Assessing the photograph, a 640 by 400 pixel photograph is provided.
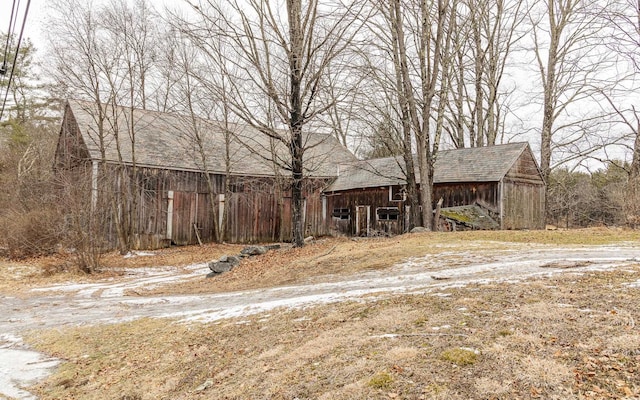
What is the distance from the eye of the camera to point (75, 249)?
46.1 ft

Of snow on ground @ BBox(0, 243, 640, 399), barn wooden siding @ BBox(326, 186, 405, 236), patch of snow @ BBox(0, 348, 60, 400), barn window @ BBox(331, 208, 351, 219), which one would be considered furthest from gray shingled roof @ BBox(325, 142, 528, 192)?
patch of snow @ BBox(0, 348, 60, 400)

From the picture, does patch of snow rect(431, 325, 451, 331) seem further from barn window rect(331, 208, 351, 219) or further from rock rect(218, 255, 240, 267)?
barn window rect(331, 208, 351, 219)

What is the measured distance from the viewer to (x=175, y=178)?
70.0ft

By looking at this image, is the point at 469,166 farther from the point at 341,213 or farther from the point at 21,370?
the point at 21,370

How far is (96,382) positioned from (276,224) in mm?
19554

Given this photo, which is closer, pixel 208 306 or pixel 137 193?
pixel 208 306

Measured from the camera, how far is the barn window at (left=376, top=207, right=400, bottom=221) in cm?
2222

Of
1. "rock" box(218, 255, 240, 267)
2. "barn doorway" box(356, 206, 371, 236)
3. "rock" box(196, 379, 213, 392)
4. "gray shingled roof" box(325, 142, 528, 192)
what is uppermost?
"gray shingled roof" box(325, 142, 528, 192)

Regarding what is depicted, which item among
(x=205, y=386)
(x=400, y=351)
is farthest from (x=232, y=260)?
(x=400, y=351)

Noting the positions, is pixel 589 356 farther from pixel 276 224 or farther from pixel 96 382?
pixel 276 224

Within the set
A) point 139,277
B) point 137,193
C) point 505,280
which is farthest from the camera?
point 137,193

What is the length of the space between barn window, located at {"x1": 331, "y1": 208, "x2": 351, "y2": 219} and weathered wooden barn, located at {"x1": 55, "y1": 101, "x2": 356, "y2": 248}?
99 centimetres

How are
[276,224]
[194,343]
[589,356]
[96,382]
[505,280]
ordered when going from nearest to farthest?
[589,356], [96,382], [194,343], [505,280], [276,224]

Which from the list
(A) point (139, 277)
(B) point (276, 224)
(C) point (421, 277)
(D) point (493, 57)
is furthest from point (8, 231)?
(D) point (493, 57)
